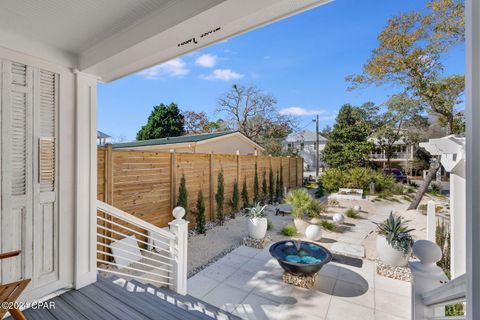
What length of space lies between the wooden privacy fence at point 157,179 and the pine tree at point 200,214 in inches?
5.0

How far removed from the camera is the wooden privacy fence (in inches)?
160

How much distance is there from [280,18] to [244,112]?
1816 centimetres

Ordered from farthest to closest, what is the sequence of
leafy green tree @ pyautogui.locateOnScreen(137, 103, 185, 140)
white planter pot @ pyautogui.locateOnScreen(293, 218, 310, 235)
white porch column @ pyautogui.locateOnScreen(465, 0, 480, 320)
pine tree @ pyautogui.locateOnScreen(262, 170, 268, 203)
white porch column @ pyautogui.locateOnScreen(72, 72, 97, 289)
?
1. leafy green tree @ pyautogui.locateOnScreen(137, 103, 185, 140)
2. pine tree @ pyautogui.locateOnScreen(262, 170, 268, 203)
3. white planter pot @ pyautogui.locateOnScreen(293, 218, 310, 235)
4. white porch column @ pyautogui.locateOnScreen(72, 72, 97, 289)
5. white porch column @ pyautogui.locateOnScreen(465, 0, 480, 320)

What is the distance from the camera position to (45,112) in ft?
7.64

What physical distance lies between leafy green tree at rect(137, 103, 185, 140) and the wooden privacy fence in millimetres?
16573

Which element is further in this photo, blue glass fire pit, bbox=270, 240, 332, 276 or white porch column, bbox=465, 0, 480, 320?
blue glass fire pit, bbox=270, 240, 332, 276

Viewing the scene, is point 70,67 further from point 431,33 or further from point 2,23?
point 431,33

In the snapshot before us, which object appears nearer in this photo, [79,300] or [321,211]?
[79,300]

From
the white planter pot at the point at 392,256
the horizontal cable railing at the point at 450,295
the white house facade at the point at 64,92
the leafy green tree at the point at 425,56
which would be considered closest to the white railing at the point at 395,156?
the leafy green tree at the point at 425,56

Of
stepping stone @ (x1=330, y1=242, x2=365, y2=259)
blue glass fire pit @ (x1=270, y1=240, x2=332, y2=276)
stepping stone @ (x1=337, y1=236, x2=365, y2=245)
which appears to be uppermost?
blue glass fire pit @ (x1=270, y1=240, x2=332, y2=276)

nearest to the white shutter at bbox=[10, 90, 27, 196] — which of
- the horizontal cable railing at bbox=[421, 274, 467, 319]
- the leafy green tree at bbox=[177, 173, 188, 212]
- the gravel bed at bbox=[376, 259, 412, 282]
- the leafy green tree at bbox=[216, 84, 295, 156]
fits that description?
the horizontal cable railing at bbox=[421, 274, 467, 319]

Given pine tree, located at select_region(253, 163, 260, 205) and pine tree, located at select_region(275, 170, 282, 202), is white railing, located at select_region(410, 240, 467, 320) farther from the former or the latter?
pine tree, located at select_region(275, 170, 282, 202)

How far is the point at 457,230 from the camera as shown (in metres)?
3.01

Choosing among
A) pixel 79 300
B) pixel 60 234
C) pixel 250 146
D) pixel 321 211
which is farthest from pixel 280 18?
pixel 250 146
